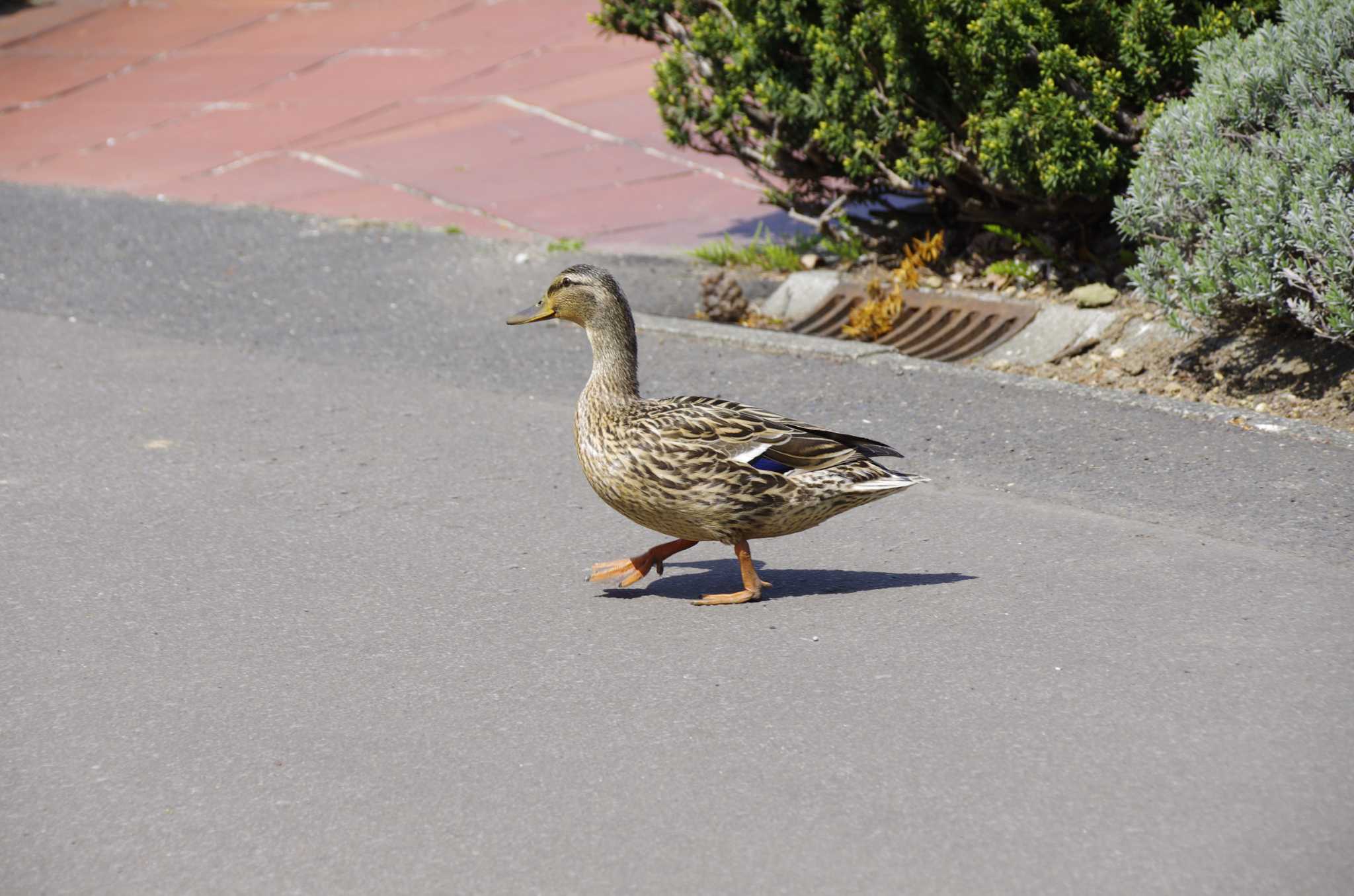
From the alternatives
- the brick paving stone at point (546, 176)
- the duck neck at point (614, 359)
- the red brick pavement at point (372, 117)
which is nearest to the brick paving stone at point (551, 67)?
the red brick pavement at point (372, 117)

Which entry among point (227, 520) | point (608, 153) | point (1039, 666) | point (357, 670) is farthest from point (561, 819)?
point (608, 153)

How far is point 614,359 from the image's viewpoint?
5438 mm

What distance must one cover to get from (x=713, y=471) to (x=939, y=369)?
293 centimetres

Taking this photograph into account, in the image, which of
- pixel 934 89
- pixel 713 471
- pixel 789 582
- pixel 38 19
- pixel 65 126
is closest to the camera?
pixel 713 471

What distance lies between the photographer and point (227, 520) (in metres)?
6.03

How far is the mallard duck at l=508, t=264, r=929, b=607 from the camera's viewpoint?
501 cm

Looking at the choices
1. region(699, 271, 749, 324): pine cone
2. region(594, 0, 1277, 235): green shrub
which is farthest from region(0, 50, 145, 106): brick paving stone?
region(699, 271, 749, 324): pine cone

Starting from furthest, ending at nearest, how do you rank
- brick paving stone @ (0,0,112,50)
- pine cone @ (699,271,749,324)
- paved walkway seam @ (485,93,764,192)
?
brick paving stone @ (0,0,112,50), paved walkway seam @ (485,93,764,192), pine cone @ (699,271,749,324)

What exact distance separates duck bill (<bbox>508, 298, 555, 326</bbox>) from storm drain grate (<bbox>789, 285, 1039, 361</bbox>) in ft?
9.80

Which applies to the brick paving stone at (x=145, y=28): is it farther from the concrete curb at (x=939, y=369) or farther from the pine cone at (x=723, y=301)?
the concrete curb at (x=939, y=369)

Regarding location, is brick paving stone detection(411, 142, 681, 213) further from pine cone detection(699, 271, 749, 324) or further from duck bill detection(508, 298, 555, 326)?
duck bill detection(508, 298, 555, 326)

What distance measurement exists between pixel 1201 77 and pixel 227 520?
5032 millimetres

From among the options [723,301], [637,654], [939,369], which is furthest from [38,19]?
[637,654]

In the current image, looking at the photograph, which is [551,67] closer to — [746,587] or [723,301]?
[723,301]
